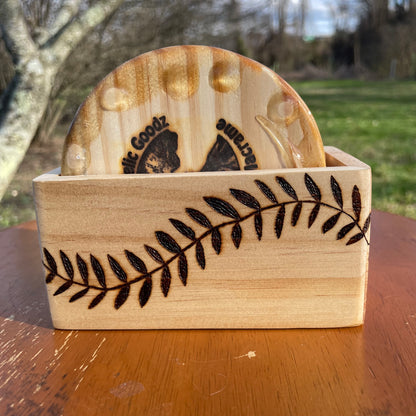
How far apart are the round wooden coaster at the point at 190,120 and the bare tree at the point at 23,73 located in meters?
1.68

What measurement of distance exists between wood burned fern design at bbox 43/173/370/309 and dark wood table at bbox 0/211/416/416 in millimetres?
64

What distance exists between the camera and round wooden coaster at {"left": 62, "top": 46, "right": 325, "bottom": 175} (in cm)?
59

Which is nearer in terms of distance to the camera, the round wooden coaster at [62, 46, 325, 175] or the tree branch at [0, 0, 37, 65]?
the round wooden coaster at [62, 46, 325, 175]

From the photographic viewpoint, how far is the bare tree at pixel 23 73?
7.08 feet

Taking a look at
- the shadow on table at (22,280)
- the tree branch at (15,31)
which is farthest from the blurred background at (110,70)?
the shadow on table at (22,280)

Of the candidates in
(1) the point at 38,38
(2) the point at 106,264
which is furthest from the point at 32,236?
(1) the point at 38,38

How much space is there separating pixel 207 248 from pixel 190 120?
0.18 m

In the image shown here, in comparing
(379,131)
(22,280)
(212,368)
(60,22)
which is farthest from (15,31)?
(379,131)

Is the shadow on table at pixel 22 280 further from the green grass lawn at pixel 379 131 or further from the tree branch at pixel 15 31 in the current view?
the green grass lawn at pixel 379 131

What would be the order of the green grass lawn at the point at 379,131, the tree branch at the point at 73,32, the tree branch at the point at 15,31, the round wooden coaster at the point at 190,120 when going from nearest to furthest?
the round wooden coaster at the point at 190,120 → the tree branch at the point at 15,31 → the tree branch at the point at 73,32 → the green grass lawn at the point at 379,131

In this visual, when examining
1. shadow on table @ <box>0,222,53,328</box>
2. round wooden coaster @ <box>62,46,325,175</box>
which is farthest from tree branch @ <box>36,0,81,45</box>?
round wooden coaster @ <box>62,46,325,175</box>

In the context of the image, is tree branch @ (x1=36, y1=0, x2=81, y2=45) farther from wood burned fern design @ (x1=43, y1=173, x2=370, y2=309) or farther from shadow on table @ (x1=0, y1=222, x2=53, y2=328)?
wood burned fern design @ (x1=43, y1=173, x2=370, y2=309)

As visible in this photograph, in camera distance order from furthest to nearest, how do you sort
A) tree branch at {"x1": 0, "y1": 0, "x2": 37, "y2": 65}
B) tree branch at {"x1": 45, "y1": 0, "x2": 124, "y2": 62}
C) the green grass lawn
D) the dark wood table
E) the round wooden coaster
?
the green grass lawn, tree branch at {"x1": 45, "y1": 0, "x2": 124, "y2": 62}, tree branch at {"x1": 0, "y1": 0, "x2": 37, "y2": 65}, the round wooden coaster, the dark wood table

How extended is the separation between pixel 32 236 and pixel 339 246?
2.33ft
